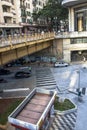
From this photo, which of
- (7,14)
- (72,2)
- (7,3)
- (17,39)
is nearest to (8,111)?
(17,39)

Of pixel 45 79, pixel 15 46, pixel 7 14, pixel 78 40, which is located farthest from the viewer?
pixel 7 14

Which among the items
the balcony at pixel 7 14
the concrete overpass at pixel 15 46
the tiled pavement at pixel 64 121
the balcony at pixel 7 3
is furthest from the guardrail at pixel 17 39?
the balcony at pixel 7 3

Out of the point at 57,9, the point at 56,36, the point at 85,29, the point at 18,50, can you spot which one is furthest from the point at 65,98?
the point at 57,9

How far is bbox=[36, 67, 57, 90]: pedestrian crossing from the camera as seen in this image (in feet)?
130

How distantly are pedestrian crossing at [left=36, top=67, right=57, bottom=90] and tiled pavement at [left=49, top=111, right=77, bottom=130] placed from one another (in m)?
11.6

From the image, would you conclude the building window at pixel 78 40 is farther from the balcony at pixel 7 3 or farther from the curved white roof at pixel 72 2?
the balcony at pixel 7 3

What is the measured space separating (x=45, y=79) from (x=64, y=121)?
742 inches

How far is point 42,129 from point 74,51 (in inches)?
1581

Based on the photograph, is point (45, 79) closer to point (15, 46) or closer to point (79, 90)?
point (79, 90)

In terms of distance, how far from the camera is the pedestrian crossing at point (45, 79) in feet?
130

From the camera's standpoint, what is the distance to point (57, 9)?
6938cm

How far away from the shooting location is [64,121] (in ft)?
83.6

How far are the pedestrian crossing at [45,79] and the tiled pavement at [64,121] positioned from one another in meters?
11.6

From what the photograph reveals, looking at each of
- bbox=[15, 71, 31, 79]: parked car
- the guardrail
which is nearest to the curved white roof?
the guardrail
